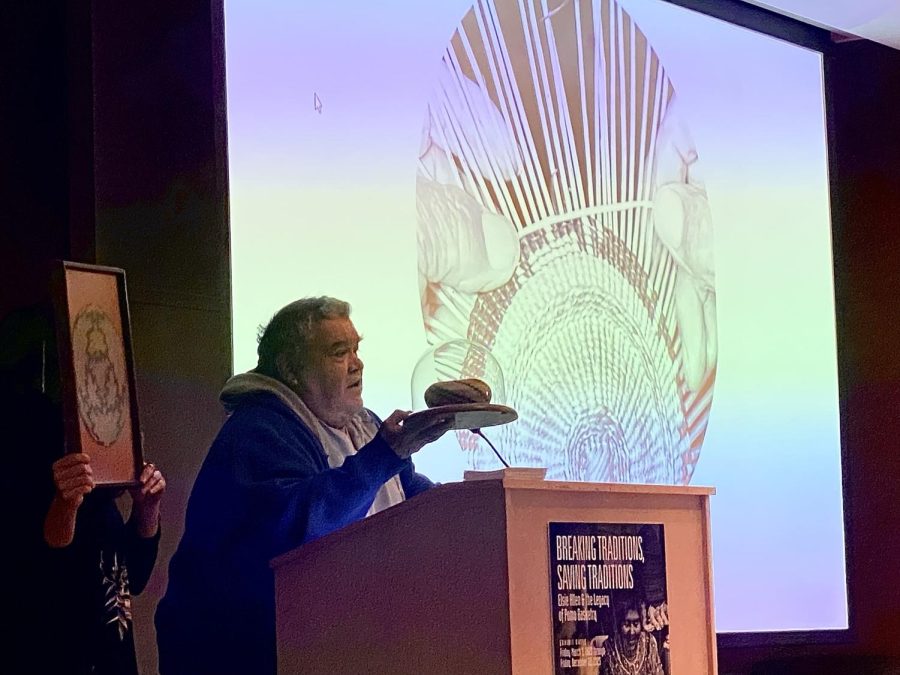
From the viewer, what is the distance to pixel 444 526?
6.21 ft

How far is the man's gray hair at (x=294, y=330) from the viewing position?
2.46 m

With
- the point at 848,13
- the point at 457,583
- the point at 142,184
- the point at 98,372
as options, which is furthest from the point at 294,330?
the point at 848,13

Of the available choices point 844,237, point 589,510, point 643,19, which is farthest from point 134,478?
point 844,237

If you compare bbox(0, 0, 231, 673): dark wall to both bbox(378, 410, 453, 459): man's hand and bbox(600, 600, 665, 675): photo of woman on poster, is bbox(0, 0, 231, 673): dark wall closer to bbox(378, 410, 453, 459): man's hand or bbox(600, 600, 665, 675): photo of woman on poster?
bbox(378, 410, 453, 459): man's hand

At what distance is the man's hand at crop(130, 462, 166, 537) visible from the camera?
204 cm

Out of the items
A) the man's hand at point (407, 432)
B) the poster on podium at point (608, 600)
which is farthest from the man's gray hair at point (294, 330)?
the poster on podium at point (608, 600)

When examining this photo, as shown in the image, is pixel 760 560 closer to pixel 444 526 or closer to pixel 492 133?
pixel 492 133

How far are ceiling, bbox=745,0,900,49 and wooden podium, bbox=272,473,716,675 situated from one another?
113 inches

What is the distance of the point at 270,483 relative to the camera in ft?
7.09

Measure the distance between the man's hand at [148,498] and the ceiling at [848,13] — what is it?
3.14 m

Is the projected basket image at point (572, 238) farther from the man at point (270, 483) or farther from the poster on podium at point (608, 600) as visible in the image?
the poster on podium at point (608, 600)

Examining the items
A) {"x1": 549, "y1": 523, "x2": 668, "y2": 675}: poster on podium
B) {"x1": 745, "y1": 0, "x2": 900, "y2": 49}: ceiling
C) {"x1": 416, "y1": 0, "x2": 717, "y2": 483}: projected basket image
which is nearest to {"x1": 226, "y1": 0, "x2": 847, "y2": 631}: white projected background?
{"x1": 416, "y1": 0, "x2": 717, "y2": 483}: projected basket image

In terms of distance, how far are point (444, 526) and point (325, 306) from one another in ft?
2.40

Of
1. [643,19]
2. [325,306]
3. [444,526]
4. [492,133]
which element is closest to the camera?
[444,526]
